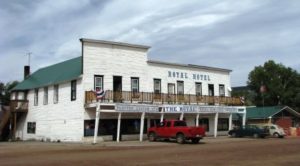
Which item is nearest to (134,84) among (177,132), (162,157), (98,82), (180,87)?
(98,82)

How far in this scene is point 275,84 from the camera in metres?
84.9

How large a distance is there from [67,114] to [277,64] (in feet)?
184

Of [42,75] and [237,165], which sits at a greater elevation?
[42,75]

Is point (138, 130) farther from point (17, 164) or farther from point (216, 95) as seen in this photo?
point (17, 164)

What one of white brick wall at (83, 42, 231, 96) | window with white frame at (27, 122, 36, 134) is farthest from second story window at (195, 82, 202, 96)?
window with white frame at (27, 122, 36, 134)

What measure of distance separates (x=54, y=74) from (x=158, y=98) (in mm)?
11136

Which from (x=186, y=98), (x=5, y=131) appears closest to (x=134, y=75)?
(x=186, y=98)

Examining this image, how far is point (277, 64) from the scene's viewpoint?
86.8m

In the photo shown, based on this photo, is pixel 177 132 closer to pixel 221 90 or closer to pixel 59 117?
pixel 59 117

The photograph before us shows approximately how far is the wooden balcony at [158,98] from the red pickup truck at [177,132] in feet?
12.4

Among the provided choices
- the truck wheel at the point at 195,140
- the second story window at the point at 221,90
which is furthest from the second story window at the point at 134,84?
the second story window at the point at 221,90

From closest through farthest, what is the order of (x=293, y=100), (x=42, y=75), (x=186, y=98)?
1. (x=186, y=98)
2. (x=42, y=75)
3. (x=293, y=100)

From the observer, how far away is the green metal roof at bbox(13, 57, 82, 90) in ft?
137

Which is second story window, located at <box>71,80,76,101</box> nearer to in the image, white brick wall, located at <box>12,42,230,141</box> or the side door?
white brick wall, located at <box>12,42,230,141</box>
